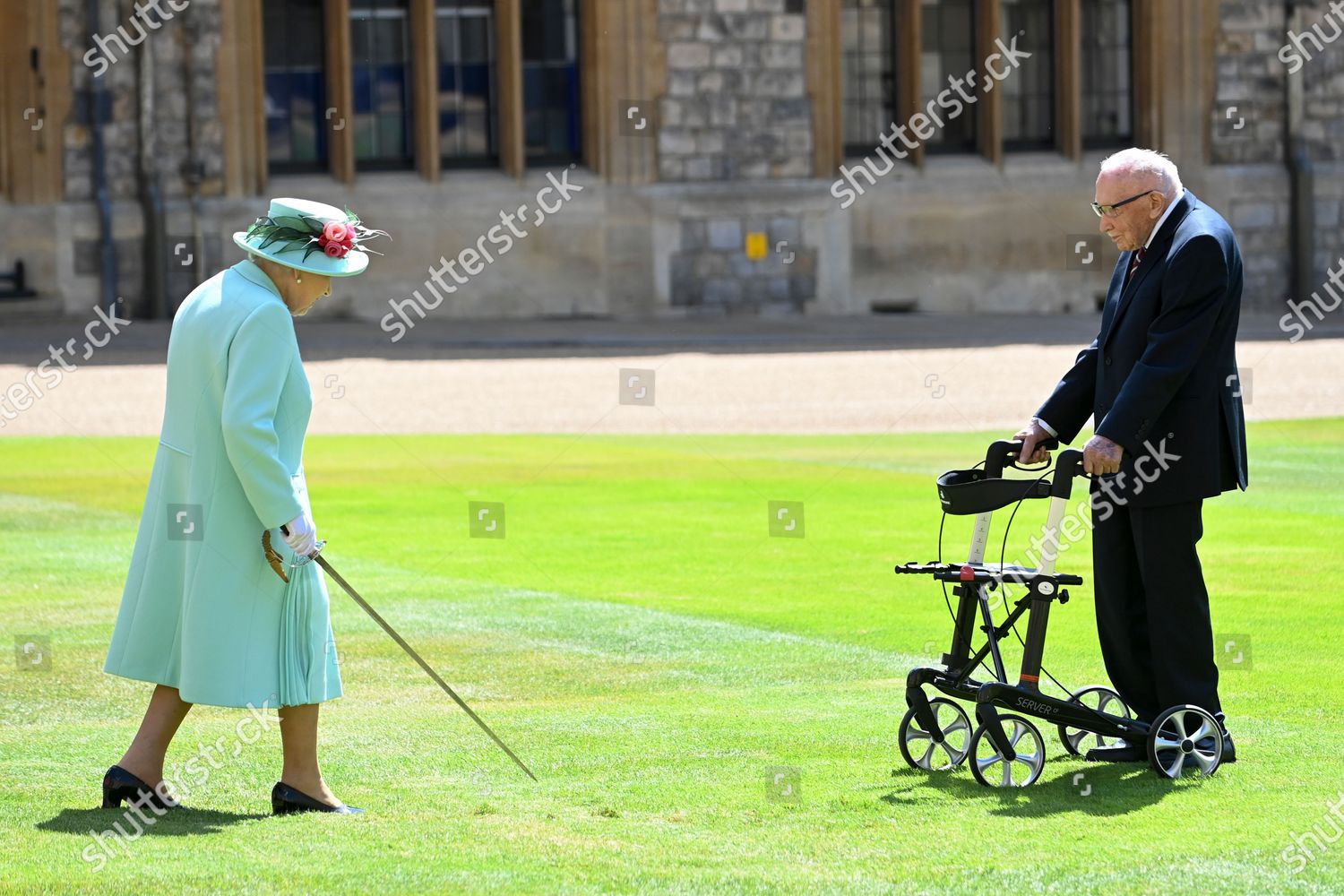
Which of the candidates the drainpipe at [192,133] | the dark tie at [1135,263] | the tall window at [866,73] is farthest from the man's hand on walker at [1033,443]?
the tall window at [866,73]

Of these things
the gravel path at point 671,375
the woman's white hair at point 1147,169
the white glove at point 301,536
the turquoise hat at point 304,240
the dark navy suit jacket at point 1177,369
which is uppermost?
the woman's white hair at point 1147,169

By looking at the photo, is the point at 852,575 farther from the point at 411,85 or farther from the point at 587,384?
the point at 411,85

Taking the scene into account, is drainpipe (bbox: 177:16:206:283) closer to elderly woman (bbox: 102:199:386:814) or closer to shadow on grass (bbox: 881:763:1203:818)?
elderly woman (bbox: 102:199:386:814)

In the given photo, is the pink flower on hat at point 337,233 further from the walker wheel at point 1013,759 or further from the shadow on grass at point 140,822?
the walker wheel at point 1013,759

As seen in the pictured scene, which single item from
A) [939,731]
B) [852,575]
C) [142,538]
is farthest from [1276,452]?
[142,538]

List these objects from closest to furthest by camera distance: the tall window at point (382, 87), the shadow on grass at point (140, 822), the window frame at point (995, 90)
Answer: the shadow on grass at point (140, 822), the tall window at point (382, 87), the window frame at point (995, 90)

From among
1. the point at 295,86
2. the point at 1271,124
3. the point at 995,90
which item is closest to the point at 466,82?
the point at 295,86

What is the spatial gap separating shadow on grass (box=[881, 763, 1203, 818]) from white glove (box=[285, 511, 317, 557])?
1678mm

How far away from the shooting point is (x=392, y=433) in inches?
634

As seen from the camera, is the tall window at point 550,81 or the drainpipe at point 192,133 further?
the tall window at point 550,81

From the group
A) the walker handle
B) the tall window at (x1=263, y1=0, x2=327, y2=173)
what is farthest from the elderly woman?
the tall window at (x1=263, y1=0, x2=327, y2=173)

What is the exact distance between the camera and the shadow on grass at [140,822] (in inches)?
204

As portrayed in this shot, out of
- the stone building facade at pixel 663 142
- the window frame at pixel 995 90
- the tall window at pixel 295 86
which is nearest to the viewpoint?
the stone building facade at pixel 663 142

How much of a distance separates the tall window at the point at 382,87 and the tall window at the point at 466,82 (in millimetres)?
454
